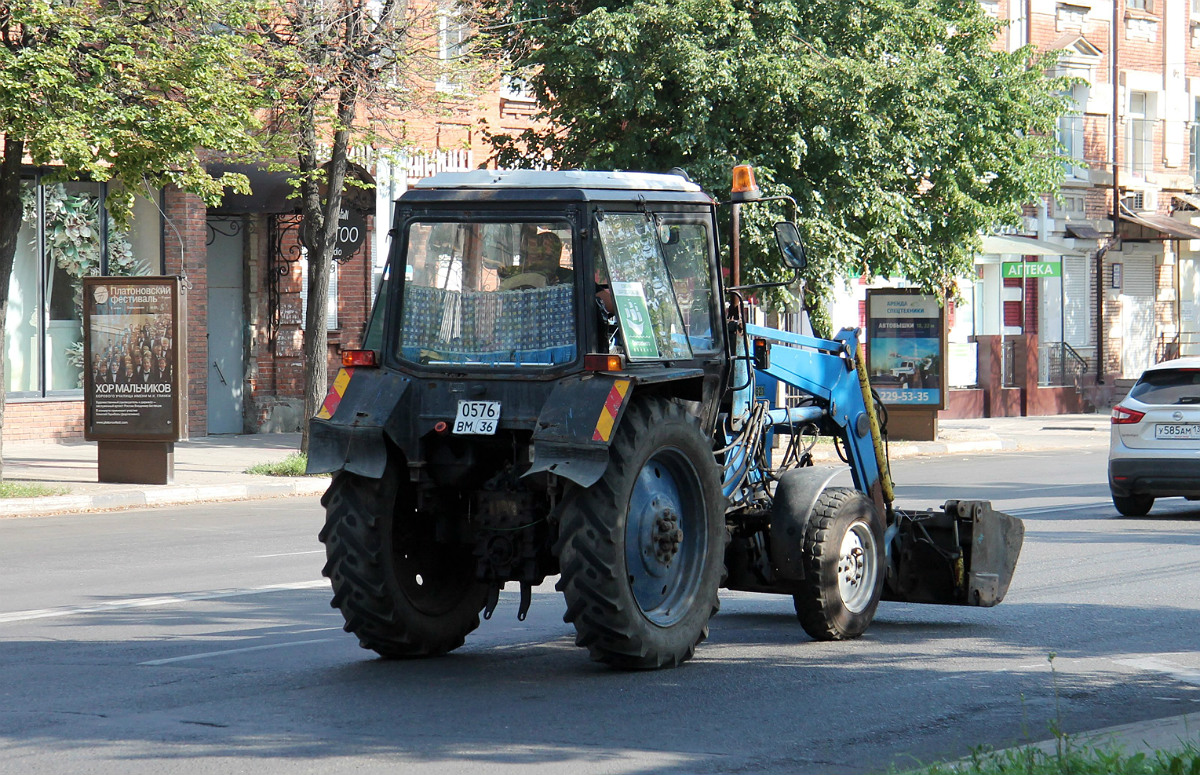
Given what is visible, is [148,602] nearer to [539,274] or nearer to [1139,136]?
[539,274]

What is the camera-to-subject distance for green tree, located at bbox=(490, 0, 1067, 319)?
2197 centimetres

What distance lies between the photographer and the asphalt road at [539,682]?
6312mm

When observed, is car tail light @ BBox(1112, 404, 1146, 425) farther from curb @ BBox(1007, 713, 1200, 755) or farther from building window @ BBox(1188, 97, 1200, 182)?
building window @ BBox(1188, 97, 1200, 182)

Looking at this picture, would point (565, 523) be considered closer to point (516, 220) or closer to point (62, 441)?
point (516, 220)

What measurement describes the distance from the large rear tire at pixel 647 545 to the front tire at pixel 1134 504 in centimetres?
961

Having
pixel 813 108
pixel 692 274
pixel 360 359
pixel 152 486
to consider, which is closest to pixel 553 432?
pixel 360 359

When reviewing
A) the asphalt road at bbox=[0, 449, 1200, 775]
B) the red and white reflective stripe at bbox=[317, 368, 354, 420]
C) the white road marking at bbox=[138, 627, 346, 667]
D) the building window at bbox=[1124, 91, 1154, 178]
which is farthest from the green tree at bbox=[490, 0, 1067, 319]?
the building window at bbox=[1124, 91, 1154, 178]

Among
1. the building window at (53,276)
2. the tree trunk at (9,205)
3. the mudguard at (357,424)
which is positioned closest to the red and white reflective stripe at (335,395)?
the mudguard at (357,424)

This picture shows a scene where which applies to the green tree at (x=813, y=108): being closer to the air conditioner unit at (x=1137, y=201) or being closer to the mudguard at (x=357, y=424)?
the mudguard at (x=357, y=424)

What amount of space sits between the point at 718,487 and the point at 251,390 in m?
18.8

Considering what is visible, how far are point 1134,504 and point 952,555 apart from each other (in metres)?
8.13

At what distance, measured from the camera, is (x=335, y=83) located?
1959cm

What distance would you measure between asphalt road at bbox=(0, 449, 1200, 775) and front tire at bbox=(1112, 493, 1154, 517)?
431 cm

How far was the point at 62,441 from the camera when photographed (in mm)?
22812
